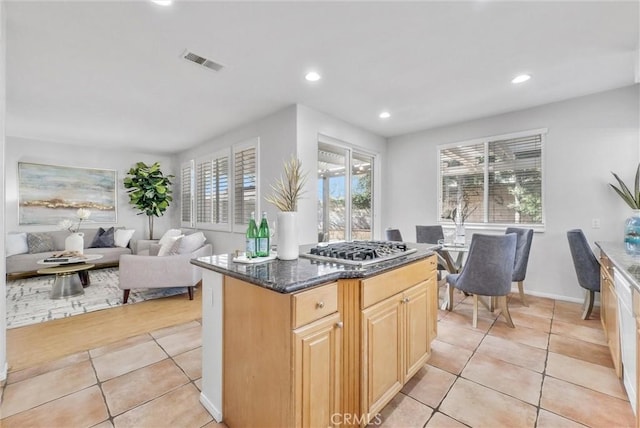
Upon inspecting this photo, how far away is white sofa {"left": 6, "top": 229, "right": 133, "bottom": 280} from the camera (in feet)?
14.3

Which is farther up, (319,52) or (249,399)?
(319,52)

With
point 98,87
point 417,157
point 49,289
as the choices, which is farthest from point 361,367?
point 49,289

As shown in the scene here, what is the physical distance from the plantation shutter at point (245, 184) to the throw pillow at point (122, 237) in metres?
2.85

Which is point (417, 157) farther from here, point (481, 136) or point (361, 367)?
point (361, 367)

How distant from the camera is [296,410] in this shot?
115 centimetres

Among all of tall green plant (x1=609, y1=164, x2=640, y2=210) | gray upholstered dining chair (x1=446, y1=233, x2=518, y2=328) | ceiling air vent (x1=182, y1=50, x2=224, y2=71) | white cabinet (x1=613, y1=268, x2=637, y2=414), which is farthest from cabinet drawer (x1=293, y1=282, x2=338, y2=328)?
tall green plant (x1=609, y1=164, x2=640, y2=210)

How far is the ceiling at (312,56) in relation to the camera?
192 cm

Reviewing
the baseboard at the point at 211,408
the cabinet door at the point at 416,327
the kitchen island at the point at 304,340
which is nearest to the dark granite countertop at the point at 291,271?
the kitchen island at the point at 304,340

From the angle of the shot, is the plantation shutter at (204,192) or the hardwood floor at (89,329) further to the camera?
the plantation shutter at (204,192)

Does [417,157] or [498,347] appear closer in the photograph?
[498,347]

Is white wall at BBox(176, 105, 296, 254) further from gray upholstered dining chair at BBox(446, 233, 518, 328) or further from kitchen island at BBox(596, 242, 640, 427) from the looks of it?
kitchen island at BBox(596, 242, 640, 427)

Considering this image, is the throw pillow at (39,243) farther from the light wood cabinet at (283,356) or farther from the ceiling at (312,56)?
the light wood cabinet at (283,356)

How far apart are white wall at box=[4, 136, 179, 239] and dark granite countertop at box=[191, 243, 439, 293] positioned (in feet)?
19.5

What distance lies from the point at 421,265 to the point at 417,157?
3385mm
